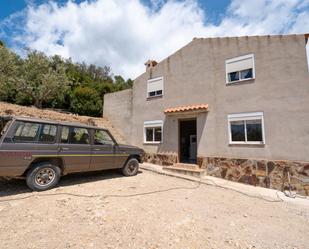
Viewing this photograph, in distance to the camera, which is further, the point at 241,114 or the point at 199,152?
the point at 199,152

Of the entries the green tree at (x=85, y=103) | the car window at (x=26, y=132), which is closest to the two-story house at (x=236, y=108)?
the car window at (x=26, y=132)

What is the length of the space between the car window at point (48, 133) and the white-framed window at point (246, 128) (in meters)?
7.88

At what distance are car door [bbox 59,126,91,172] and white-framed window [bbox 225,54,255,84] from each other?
763cm

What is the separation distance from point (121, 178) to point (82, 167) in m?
1.87

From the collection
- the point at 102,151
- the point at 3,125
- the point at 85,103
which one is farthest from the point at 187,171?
the point at 85,103

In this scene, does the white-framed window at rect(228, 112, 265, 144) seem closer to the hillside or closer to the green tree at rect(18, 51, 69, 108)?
the hillside

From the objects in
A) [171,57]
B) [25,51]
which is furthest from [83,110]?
[171,57]

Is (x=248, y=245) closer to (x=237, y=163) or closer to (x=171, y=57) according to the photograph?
(x=237, y=163)

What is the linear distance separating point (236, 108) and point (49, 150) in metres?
8.37

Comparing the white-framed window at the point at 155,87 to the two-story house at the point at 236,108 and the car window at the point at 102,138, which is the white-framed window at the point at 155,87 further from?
the car window at the point at 102,138

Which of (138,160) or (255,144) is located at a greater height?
(255,144)

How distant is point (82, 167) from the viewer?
6699mm

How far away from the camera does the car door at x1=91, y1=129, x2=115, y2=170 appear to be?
7.06m

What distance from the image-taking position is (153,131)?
12391 millimetres
